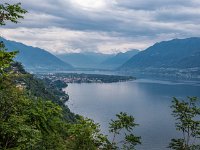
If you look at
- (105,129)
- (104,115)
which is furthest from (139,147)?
(104,115)

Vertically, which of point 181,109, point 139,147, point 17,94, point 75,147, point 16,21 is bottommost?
point 139,147

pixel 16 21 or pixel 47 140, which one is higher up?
pixel 16 21

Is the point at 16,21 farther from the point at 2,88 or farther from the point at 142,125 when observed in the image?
the point at 142,125

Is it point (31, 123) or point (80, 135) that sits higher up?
point (31, 123)

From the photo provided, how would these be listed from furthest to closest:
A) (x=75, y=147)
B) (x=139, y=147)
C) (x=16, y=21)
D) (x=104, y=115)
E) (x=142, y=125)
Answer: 1. (x=104, y=115)
2. (x=142, y=125)
3. (x=139, y=147)
4. (x=75, y=147)
5. (x=16, y=21)

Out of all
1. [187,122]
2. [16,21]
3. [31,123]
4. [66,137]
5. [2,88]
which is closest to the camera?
[16,21]

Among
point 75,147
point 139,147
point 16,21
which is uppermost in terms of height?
point 16,21

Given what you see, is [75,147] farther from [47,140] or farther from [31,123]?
[31,123]

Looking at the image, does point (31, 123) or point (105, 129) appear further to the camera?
point (105, 129)

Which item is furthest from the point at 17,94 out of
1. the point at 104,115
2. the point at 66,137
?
the point at 104,115
